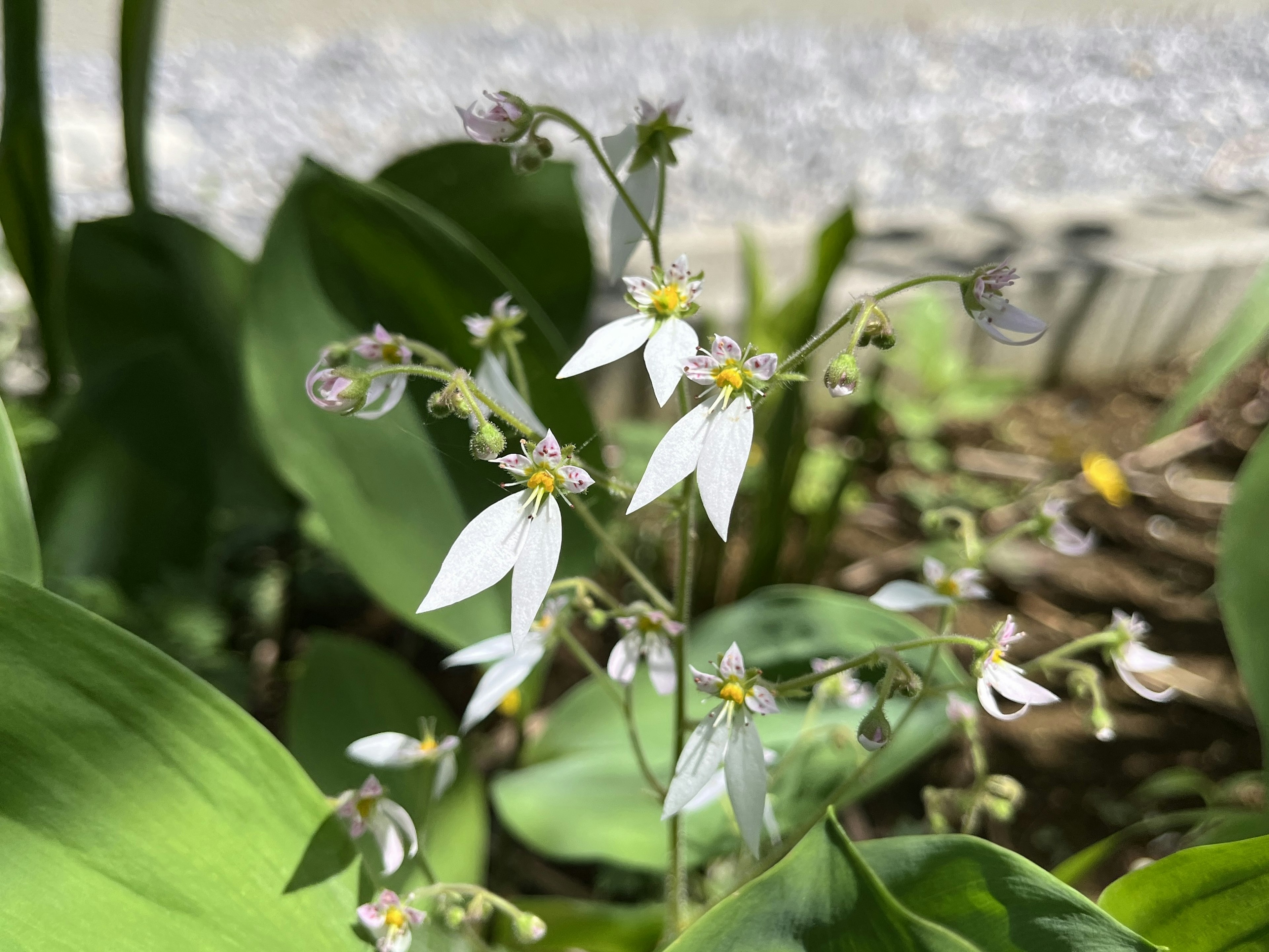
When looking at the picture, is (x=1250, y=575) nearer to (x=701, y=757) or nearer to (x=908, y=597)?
(x=908, y=597)

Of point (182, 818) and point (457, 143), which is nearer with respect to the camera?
point (182, 818)

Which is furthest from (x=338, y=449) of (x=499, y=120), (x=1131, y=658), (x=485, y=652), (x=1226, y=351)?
(x=1226, y=351)

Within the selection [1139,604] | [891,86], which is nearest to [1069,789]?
[1139,604]

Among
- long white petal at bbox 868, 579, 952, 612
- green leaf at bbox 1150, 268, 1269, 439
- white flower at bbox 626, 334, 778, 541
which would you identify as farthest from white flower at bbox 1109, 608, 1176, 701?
white flower at bbox 626, 334, 778, 541

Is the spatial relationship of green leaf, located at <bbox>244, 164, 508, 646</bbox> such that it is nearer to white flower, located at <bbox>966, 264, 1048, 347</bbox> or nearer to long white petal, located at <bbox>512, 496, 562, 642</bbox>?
long white petal, located at <bbox>512, 496, 562, 642</bbox>

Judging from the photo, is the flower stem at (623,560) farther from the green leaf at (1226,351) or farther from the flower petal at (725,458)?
the green leaf at (1226,351)

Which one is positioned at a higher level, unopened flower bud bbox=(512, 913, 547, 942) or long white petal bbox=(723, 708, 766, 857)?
long white petal bbox=(723, 708, 766, 857)

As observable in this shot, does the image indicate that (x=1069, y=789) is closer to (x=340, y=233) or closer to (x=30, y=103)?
(x=340, y=233)
